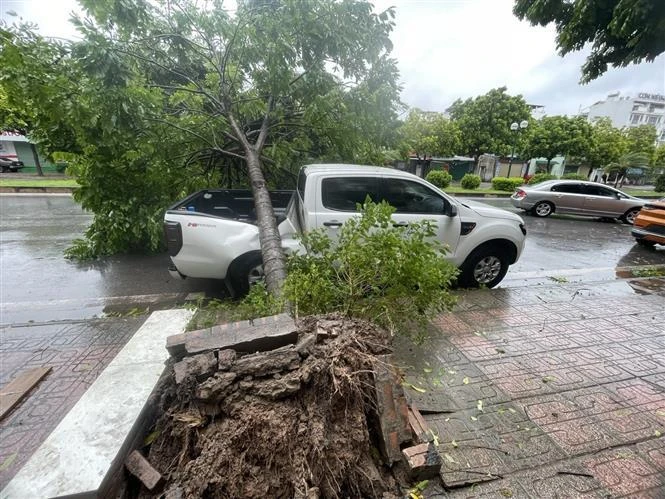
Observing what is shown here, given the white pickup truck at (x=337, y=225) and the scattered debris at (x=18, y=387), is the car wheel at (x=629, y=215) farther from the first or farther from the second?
the scattered debris at (x=18, y=387)

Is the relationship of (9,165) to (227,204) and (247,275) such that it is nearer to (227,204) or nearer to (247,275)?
(227,204)

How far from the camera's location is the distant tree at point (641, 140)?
95.8ft

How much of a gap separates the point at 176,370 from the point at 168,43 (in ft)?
16.6

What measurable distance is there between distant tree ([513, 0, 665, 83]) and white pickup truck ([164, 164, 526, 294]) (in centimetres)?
291

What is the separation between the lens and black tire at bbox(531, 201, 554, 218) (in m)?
11.3

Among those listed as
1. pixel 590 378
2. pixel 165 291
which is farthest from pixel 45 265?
pixel 590 378

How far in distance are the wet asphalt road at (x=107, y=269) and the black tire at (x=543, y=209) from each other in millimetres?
1822

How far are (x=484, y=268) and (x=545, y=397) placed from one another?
7.87 ft

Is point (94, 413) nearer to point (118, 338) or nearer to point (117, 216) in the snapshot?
point (118, 338)

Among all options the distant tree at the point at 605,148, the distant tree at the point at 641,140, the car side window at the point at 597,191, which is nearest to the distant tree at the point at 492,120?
the distant tree at the point at 605,148

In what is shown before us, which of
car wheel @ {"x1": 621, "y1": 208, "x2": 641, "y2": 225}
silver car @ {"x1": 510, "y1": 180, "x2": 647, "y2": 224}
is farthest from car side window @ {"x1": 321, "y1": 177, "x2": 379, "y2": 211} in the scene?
car wheel @ {"x1": 621, "y1": 208, "x2": 641, "y2": 225}

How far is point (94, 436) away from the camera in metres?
1.63

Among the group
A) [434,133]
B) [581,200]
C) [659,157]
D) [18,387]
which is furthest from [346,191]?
[659,157]

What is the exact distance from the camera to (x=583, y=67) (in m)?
5.80
